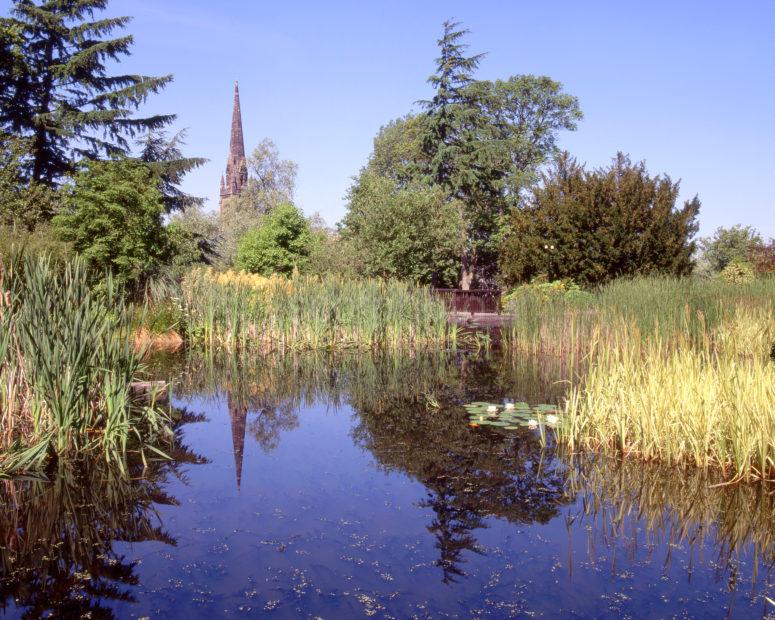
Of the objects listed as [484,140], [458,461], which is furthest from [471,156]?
[458,461]

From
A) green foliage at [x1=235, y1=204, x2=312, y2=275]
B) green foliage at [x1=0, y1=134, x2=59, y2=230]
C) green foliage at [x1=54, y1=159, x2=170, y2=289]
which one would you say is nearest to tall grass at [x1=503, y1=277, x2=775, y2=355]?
green foliage at [x1=54, y1=159, x2=170, y2=289]

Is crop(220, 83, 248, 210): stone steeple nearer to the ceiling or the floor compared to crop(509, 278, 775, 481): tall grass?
nearer to the ceiling

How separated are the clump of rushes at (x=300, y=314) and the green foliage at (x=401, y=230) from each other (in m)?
11.2

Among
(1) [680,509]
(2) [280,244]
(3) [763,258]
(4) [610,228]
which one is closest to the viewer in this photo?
(1) [680,509]

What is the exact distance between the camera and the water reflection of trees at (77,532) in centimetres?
329

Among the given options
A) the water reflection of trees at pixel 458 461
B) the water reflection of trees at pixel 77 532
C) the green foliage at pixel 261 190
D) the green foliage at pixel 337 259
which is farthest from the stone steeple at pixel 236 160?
the water reflection of trees at pixel 77 532

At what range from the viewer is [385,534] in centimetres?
420

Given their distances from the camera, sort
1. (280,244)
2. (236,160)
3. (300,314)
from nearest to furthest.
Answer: (300,314)
(280,244)
(236,160)

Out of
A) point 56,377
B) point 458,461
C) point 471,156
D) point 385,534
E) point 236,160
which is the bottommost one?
point 385,534

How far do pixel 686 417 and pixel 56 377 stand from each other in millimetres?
4834

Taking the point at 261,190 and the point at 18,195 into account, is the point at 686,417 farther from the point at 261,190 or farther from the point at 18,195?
the point at 261,190

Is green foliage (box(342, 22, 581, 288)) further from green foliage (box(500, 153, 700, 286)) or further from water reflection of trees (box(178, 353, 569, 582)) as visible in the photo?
water reflection of trees (box(178, 353, 569, 582))

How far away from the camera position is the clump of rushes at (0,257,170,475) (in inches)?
199

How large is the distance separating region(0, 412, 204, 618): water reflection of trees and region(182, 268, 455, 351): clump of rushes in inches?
297
